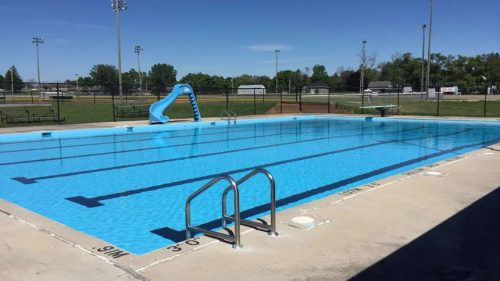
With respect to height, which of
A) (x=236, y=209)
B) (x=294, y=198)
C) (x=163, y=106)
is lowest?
(x=294, y=198)

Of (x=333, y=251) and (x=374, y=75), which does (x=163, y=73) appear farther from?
(x=333, y=251)

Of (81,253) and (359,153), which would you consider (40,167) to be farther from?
(359,153)

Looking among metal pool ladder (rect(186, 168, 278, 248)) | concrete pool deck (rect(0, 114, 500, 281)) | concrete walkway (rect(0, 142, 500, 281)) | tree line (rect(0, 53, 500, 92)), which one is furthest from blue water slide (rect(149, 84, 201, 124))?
tree line (rect(0, 53, 500, 92))

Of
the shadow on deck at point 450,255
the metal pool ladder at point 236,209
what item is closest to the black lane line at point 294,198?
the metal pool ladder at point 236,209

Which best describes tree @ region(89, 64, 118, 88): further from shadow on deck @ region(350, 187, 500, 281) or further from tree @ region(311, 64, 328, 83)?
shadow on deck @ region(350, 187, 500, 281)

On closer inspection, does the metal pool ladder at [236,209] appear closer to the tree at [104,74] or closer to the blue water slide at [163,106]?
the blue water slide at [163,106]

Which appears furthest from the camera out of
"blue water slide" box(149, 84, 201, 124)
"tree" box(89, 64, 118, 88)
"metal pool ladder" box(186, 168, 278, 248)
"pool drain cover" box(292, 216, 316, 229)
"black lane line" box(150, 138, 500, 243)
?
"tree" box(89, 64, 118, 88)

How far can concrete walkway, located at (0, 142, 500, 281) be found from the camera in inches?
140

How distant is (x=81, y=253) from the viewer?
4062mm

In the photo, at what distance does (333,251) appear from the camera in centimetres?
403

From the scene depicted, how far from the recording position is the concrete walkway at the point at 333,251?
355cm

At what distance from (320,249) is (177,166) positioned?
717 centimetres

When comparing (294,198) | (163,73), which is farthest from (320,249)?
(163,73)

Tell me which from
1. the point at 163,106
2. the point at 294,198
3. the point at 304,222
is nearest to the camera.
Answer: the point at 304,222
